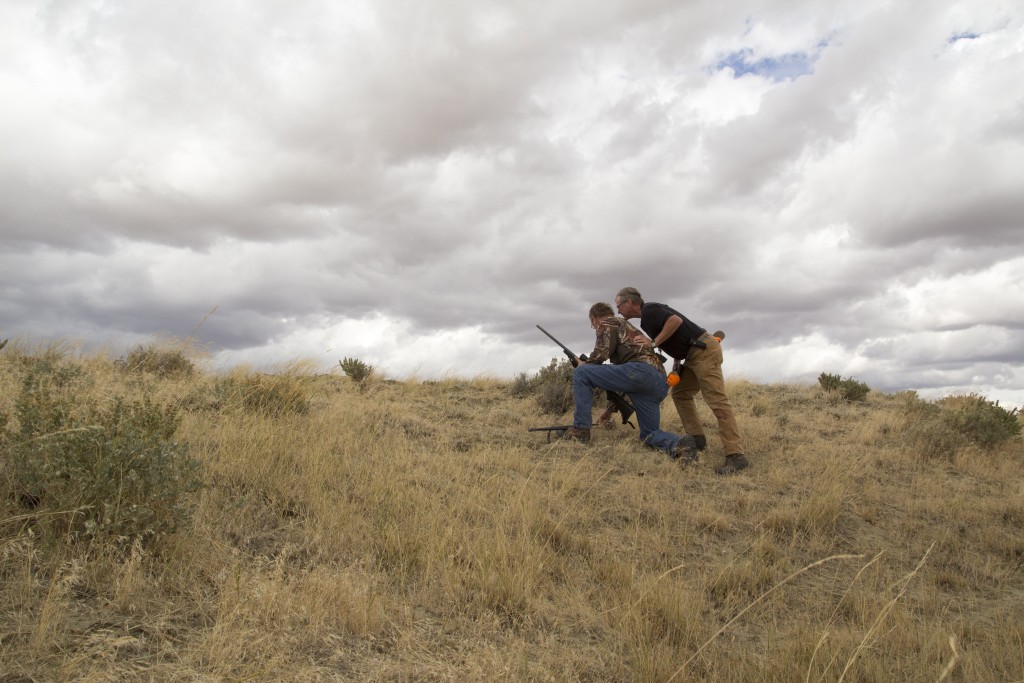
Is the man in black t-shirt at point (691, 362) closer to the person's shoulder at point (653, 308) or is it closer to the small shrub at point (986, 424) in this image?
Result: the person's shoulder at point (653, 308)

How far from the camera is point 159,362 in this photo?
953cm

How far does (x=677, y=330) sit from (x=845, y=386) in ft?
21.5

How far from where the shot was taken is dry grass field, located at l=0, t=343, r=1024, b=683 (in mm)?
2744

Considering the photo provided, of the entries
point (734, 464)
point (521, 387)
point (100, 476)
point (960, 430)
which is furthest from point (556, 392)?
point (100, 476)

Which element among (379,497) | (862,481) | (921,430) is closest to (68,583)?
(379,497)

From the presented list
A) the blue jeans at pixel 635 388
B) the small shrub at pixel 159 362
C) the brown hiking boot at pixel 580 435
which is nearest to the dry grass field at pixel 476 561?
the brown hiking boot at pixel 580 435

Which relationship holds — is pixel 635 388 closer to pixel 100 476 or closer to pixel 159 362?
pixel 100 476

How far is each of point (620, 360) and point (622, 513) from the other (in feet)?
8.51

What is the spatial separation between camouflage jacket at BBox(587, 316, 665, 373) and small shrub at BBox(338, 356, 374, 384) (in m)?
5.04

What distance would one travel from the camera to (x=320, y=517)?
4188 millimetres

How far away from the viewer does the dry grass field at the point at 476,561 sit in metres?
2.74

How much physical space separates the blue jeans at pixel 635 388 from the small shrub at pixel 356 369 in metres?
4.94

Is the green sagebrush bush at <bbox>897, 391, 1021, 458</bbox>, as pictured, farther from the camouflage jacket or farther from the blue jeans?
the camouflage jacket

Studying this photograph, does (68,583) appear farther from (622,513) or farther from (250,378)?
(250,378)
